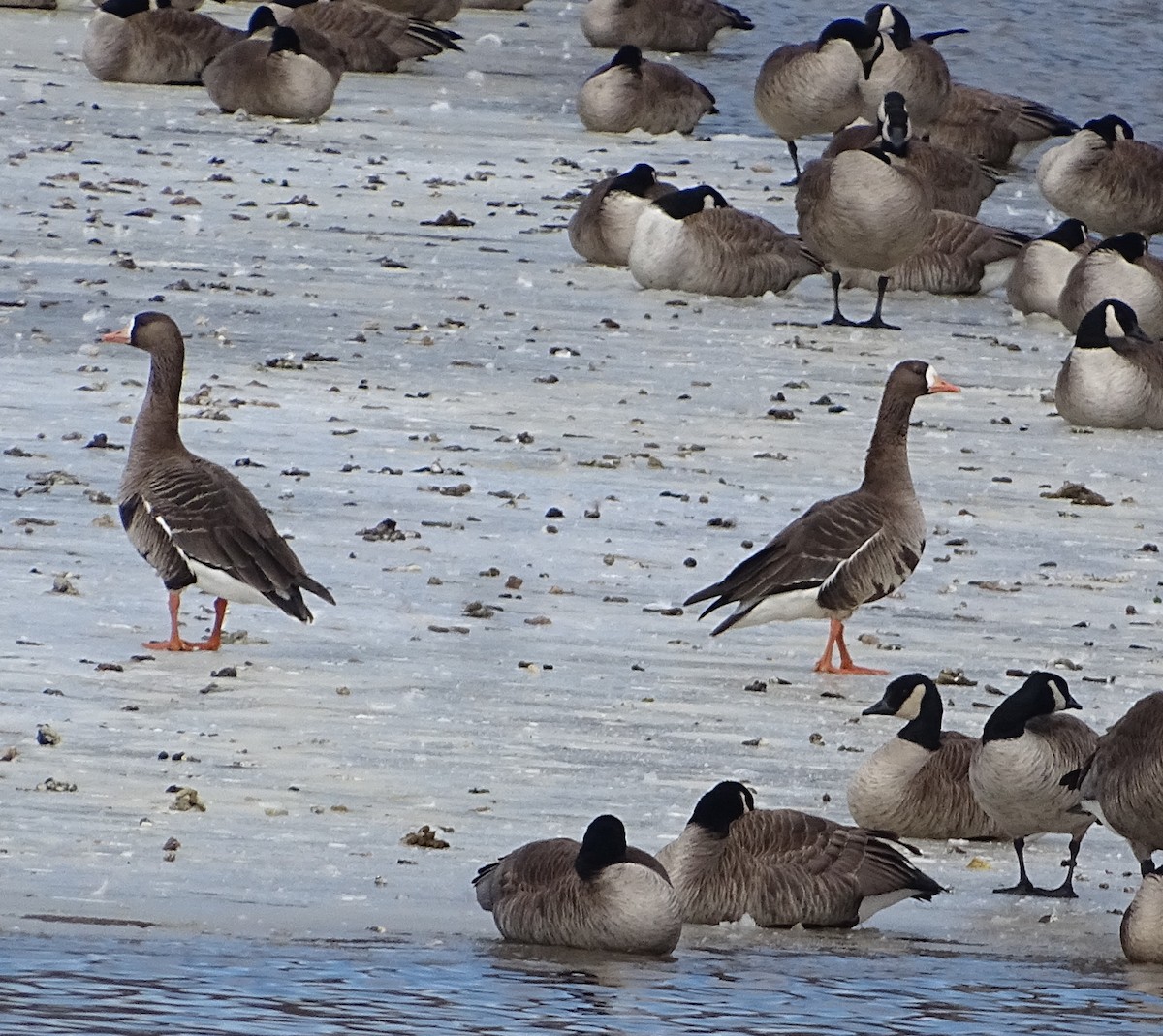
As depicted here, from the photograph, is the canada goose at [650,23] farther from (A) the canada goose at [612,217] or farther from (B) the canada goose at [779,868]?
(B) the canada goose at [779,868]

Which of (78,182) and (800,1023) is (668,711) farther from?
(78,182)

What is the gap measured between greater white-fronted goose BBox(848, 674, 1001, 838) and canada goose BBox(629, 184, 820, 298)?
29.7 feet

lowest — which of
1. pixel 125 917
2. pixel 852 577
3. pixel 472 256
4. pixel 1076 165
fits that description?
pixel 125 917

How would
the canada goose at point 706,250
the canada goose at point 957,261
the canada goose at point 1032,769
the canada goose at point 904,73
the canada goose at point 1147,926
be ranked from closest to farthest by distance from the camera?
the canada goose at point 1147,926, the canada goose at point 1032,769, the canada goose at point 706,250, the canada goose at point 957,261, the canada goose at point 904,73

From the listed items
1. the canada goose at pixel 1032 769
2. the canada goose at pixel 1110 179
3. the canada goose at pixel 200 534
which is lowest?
the canada goose at pixel 1032 769

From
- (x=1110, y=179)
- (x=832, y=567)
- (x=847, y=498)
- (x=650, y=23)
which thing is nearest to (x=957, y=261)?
(x=1110, y=179)

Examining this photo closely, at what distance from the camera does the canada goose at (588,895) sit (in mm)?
6727

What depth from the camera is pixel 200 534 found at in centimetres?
933

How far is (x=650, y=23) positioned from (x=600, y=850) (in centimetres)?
2374

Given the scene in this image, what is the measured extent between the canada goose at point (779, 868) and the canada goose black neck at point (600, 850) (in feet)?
1.97

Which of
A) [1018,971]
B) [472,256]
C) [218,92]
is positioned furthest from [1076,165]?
[1018,971]

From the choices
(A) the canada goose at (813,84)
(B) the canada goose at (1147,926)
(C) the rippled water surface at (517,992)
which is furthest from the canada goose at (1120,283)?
(C) the rippled water surface at (517,992)

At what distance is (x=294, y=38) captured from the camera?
22969 millimetres

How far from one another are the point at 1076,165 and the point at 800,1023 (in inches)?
614
